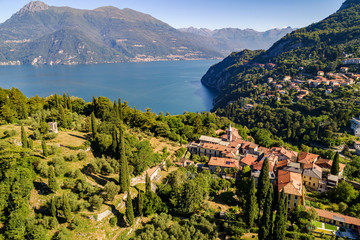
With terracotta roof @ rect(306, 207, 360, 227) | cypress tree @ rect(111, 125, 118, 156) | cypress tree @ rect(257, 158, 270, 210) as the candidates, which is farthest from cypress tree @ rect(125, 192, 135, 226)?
terracotta roof @ rect(306, 207, 360, 227)

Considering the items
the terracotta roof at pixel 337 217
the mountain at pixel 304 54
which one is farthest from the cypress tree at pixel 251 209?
the mountain at pixel 304 54

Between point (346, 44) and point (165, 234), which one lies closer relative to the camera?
point (165, 234)

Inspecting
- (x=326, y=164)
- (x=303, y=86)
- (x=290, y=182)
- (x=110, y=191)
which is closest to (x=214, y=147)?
(x=290, y=182)

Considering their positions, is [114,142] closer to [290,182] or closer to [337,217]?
[290,182]

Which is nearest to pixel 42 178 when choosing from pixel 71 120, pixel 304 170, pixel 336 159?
pixel 71 120

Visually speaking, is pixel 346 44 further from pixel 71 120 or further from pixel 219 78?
pixel 71 120

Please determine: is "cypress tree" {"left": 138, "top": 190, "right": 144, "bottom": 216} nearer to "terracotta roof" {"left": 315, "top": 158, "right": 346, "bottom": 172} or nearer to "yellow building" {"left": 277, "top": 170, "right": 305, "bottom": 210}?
"yellow building" {"left": 277, "top": 170, "right": 305, "bottom": 210}
